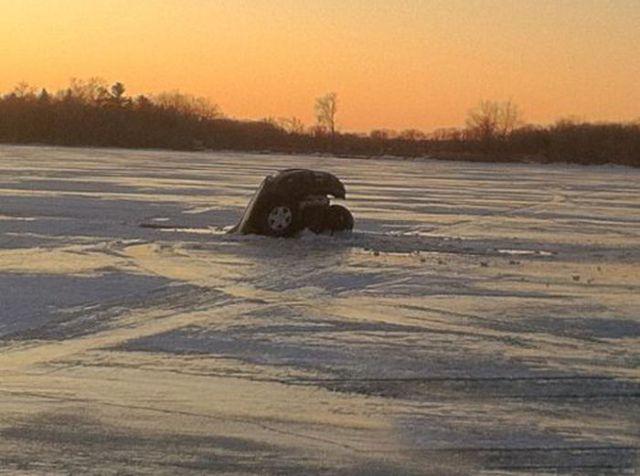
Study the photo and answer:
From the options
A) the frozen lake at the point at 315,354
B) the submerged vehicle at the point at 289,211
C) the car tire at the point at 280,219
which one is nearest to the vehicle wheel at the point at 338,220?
Result: the submerged vehicle at the point at 289,211

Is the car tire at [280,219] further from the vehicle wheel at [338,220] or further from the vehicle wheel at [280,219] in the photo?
the vehicle wheel at [338,220]

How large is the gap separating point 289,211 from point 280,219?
0.74 ft

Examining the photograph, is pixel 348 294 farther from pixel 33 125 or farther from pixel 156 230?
pixel 33 125

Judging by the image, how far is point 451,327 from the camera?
10430 millimetres

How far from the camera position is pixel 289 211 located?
19906 millimetres

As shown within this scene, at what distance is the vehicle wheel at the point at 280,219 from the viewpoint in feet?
64.6

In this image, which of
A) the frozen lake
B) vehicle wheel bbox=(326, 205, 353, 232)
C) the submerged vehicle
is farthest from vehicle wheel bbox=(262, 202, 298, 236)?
vehicle wheel bbox=(326, 205, 353, 232)

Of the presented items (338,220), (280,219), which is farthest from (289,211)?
(338,220)

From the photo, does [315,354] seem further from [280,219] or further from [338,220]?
[338,220]

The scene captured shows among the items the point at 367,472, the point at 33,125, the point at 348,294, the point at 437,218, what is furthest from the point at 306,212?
the point at 33,125

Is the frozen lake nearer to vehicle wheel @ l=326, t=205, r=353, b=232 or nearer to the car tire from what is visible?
vehicle wheel @ l=326, t=205, r=353, b=232

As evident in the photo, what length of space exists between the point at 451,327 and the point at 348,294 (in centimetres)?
247

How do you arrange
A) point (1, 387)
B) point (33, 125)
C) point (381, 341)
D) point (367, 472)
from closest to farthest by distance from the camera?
1. point (367, 472)
2. point (1, 387)
3. point (381, 341)
4. point (33, 125)

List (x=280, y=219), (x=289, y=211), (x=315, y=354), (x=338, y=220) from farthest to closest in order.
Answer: (x=338, y=220)
(x=289, y=211)
(x=280, y=219)
(x=315, y=354)
